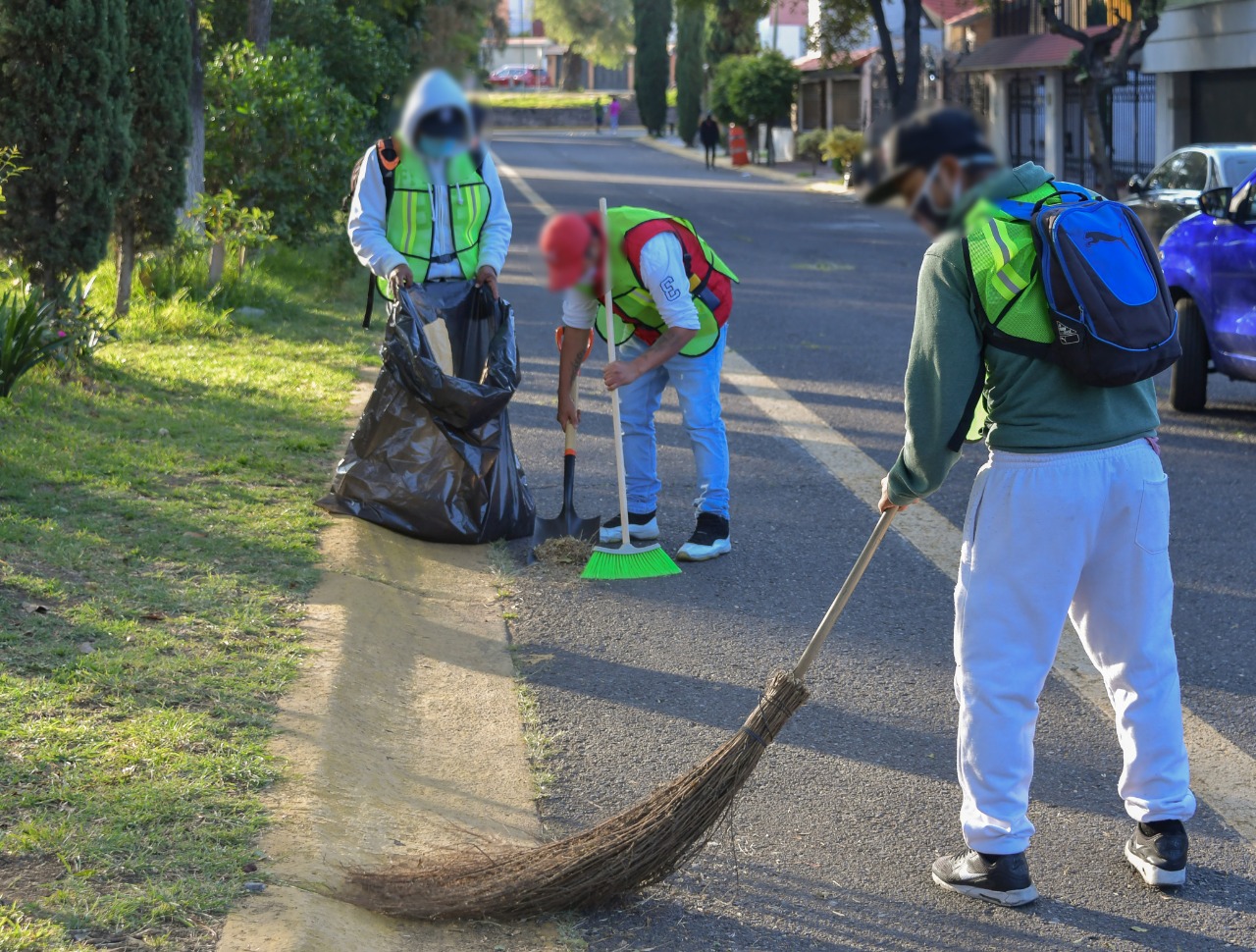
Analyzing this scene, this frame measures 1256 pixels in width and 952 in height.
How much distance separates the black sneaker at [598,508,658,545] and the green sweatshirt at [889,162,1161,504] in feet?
9.81

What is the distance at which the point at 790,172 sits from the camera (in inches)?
1475

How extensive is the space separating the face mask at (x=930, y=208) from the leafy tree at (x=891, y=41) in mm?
79

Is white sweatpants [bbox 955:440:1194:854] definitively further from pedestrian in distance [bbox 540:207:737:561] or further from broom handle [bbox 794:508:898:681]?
pedestrian in distance [bbox 540:207:737:561]

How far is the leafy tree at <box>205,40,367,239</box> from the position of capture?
472 inches

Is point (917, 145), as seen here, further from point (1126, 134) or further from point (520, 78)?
point (1126, 134)

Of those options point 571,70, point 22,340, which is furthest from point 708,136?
point 571,70

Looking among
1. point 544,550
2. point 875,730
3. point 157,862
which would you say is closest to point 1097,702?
point 875,730

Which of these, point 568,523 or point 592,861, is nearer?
point 592,861

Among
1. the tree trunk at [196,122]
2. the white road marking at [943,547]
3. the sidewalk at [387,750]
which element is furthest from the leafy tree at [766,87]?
the sidewalk at [387,750]

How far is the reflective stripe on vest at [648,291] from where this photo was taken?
4.98 metres

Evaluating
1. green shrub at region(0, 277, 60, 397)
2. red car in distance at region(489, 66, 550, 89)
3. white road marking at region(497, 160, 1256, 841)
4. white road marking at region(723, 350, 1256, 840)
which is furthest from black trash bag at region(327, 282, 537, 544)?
red car in distance at region(489, 66, 550, 89)

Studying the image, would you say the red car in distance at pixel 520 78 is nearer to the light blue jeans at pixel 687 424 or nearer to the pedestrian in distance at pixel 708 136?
the light blue jeans at pixel 687 424

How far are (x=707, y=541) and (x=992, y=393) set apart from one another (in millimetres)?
2954

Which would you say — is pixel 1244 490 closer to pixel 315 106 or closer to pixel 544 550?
pixel 544 550
